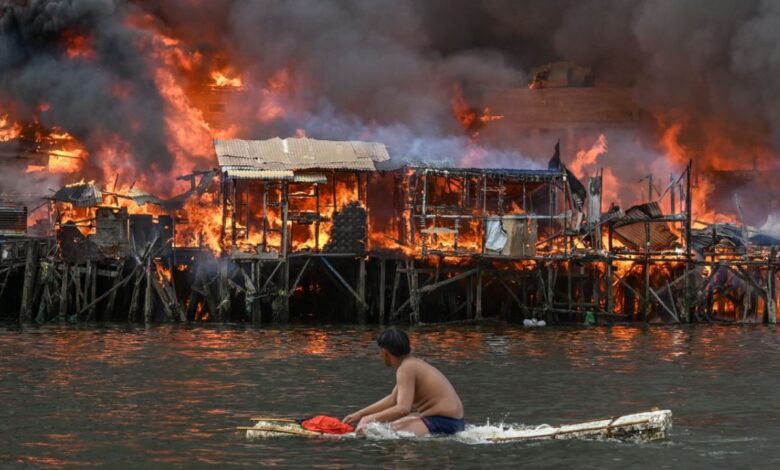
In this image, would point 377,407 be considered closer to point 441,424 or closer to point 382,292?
point 441,424

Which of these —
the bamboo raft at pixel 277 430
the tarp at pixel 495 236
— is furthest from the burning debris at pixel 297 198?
the bamboo raft at pixel 277 430

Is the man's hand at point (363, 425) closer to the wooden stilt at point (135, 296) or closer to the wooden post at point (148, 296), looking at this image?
the wooden post at point (148, 296)

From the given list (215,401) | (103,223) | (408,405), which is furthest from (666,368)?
(103,223)

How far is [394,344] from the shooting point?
52.8ft

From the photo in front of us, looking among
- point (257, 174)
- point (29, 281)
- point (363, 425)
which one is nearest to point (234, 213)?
point (257, 174)

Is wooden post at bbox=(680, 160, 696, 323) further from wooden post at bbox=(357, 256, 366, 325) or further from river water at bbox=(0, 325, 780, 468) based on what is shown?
wooden post at bbox=(357, 256, 366, 325)

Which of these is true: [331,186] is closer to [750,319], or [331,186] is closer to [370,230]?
[370,230]

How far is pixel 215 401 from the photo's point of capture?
2206 centimetres

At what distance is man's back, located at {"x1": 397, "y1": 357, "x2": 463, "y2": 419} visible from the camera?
16297 mm

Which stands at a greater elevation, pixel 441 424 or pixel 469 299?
pixel 469 299

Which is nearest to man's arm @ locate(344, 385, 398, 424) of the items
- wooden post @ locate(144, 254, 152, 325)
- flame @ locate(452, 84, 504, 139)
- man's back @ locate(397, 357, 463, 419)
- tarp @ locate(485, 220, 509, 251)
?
man's back @ locate(397, 357, 463, 419)

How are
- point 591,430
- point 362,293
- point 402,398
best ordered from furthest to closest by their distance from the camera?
point 362,293 < point 591,430 < point 402,398

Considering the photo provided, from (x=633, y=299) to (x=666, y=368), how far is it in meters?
19.3

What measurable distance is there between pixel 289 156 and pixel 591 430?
100 ft
